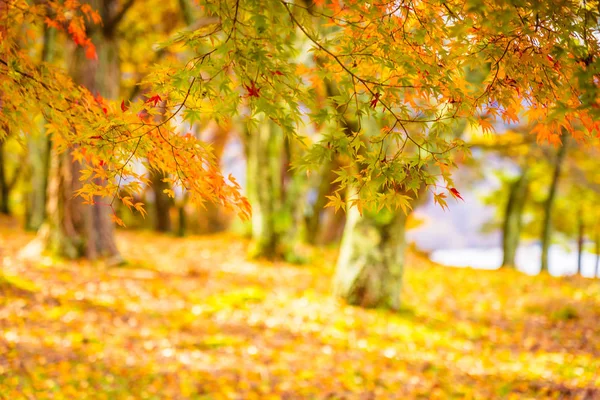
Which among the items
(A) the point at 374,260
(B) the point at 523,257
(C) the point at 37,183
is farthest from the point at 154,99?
(B) the point at 523,257

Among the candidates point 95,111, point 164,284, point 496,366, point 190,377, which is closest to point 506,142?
point 496,366

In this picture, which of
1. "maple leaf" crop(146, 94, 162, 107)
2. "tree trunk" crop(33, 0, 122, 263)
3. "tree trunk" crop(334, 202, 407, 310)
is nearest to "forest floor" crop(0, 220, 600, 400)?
"tree trunk" crop(334, 202, 407, 310)

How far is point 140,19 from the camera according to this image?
13.4 m

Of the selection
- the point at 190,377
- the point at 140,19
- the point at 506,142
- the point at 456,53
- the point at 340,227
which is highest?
the point at 140,19

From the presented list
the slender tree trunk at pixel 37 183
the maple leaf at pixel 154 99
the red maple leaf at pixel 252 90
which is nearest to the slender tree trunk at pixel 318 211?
the slender tree trunk at pixel 37 183

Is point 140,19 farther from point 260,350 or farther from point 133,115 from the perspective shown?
point 133,115

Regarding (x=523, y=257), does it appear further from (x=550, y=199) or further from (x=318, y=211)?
(x=318, y=211)

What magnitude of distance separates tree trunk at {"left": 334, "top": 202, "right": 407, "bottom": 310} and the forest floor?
0.91 ft

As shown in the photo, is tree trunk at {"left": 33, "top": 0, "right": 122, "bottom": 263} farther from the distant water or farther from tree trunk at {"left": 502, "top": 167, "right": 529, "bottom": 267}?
the distant water

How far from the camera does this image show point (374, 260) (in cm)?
711

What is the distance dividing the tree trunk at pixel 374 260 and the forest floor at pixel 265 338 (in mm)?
277

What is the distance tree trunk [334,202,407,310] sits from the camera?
7062 millimetres

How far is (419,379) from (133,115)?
4083 mm

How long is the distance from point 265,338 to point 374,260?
2192mm
